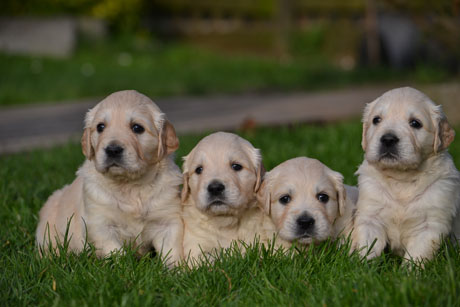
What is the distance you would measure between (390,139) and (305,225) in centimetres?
73

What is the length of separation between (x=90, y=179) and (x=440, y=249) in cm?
227

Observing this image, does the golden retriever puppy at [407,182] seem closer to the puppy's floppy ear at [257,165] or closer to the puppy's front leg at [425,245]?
the puppy's front leg at [425,245]

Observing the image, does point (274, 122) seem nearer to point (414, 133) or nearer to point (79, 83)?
point (79, 83)

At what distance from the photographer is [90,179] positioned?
4484 mm

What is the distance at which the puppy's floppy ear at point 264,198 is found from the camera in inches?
170

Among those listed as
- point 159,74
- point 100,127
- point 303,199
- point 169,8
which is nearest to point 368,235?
point 303,199

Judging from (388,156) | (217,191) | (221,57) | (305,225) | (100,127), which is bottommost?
(221,57)

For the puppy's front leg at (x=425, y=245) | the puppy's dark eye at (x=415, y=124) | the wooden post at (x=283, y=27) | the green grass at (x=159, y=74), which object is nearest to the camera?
the puppy's front leg at (x=425, y=245)

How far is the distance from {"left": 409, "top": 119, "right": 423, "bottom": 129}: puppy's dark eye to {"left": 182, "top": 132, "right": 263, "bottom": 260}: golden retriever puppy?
39.1 inches

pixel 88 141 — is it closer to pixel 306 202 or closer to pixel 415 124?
pixel 306 202

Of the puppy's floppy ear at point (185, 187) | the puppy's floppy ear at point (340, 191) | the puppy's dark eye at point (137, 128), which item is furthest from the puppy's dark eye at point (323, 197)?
the puppy's dark eye at point (137, 128)

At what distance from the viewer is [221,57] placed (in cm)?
1716

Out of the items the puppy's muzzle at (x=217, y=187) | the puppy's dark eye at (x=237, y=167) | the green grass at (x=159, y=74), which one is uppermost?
the puppy's dark eye at (x=237, y=167)

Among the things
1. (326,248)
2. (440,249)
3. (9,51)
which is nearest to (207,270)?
(326,248)
